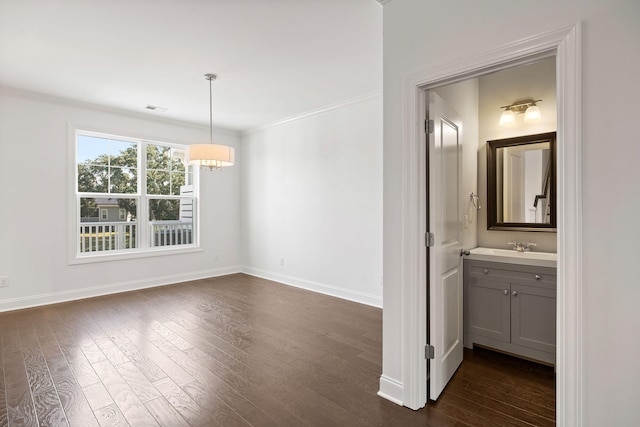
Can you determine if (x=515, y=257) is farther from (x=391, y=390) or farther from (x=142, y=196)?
(x=142, y=196)

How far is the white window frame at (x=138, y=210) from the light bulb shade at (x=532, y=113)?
16.1ft

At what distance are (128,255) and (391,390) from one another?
4.42 meters

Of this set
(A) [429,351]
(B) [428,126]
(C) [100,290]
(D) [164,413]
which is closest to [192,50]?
(B) [428,126]

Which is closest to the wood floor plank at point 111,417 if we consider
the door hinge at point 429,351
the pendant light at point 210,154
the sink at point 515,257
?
the door hinge at point 429,351

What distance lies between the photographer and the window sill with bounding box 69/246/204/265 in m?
4.51

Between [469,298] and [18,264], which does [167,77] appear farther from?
[469,298]

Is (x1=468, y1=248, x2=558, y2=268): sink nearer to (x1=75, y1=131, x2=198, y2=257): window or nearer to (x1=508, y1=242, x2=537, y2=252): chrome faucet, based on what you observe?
(x1=508, y1=242, x2=537, y2=252): chrome faucet

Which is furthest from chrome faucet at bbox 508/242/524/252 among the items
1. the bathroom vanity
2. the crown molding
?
the crown molding

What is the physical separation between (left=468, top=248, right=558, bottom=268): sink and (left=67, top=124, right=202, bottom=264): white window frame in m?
4.60

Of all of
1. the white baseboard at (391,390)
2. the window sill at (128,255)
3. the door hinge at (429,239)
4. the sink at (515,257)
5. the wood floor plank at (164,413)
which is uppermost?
the door hinge at (429,239)

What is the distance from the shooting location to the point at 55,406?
206 cm

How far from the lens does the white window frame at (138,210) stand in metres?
4.42

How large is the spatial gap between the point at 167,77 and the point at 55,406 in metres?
3.14

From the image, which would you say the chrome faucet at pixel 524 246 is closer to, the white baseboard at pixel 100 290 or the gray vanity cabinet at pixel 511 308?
the gray vanity cabinet at pixel 511 308
